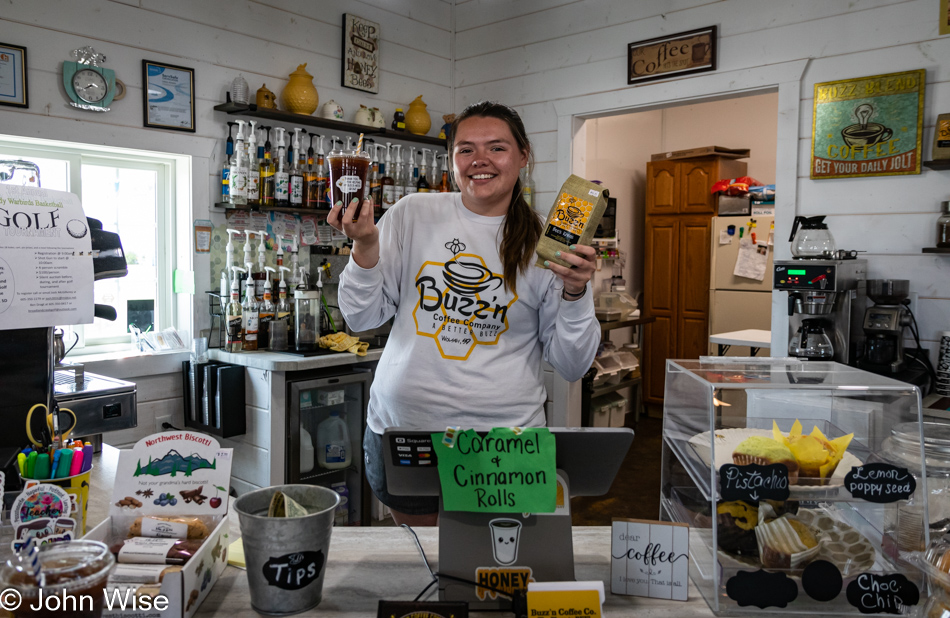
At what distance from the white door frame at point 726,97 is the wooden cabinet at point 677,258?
1.96 meters

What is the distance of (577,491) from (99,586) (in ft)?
2.19

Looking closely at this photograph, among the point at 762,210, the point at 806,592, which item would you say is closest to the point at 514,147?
the point at 806,592

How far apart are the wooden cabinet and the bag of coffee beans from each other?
4.64 m

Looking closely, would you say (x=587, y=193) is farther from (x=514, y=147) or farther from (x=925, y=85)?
(x=925, y=85)

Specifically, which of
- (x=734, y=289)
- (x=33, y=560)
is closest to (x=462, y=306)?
(x=33, y=560)

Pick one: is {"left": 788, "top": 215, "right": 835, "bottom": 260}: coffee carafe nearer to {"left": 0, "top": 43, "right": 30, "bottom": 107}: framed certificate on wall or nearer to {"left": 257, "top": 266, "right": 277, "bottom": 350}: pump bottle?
{"left": 257, "top": 266, "right": 277, "bottom": 350}: pump bottle

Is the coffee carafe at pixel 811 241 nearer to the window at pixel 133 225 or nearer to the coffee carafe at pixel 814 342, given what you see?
the coffee carafe at pixel 814 342

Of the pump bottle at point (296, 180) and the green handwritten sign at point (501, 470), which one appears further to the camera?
the pump bottle at point (296, 180)

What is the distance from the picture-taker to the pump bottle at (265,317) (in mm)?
3363

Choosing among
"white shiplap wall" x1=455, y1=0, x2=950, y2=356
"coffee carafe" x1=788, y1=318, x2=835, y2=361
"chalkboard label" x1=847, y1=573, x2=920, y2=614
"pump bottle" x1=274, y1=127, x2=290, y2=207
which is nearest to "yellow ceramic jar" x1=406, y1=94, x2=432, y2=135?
"white shiplap wall" x1=455, y1=0, x2=950, y2=356

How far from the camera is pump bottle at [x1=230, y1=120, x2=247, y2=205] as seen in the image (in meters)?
3.29

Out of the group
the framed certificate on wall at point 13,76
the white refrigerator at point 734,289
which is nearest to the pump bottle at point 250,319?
the framed certificate on wall at point 13,76

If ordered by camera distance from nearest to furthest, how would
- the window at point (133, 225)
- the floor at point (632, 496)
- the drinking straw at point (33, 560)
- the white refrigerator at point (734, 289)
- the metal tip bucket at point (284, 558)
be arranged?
1. the drinking straw at point (33, 560)
2. the metal tip bucket at point (284, 558)
3. the window at point (133, 225)
4. the floor at point (632, 496)
5. the white refrigerator at point (734, 289)

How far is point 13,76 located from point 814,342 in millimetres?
3354
